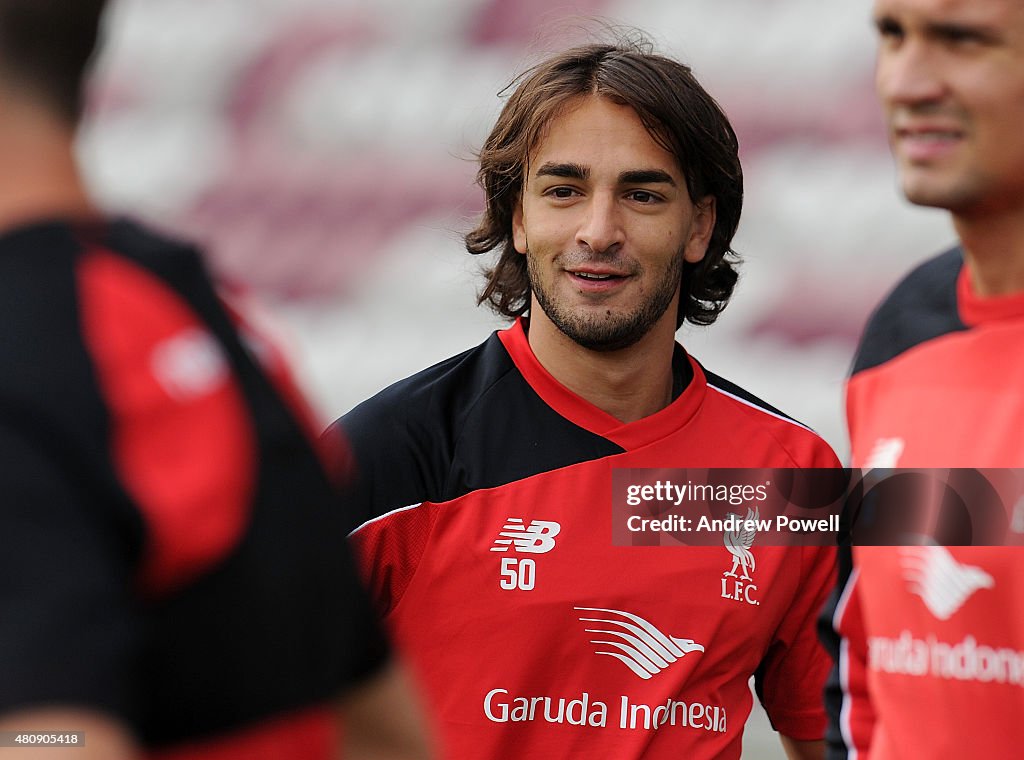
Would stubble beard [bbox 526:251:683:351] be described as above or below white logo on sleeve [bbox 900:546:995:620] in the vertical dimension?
above

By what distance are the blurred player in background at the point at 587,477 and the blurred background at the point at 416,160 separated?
2087 millimetres

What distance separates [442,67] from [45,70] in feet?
16.2

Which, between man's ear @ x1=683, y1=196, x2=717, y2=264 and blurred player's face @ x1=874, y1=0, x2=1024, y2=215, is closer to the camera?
blurred player's face @ x1=874, y1=0, x2=1024, y2=215

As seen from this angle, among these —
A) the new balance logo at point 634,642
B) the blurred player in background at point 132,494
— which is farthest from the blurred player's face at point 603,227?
the blurred player in background at point 132,494

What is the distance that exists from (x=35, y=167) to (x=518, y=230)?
86.0 inches

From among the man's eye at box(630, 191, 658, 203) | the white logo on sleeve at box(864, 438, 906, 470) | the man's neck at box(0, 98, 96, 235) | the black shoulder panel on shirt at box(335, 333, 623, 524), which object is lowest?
the black shoulder panel on shirt at box(335, 333, 623, 524)

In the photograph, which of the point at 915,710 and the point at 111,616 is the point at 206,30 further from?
the point at 111,616

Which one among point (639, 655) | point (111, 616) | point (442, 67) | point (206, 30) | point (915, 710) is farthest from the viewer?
point (206, 30)

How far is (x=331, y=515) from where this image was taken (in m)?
1.10

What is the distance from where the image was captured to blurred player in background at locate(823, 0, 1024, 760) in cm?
173

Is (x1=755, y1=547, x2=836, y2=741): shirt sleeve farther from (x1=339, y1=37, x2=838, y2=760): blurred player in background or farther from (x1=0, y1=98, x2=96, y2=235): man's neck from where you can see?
(x1=0, y1=98, x2=96, y2=235): man's neck

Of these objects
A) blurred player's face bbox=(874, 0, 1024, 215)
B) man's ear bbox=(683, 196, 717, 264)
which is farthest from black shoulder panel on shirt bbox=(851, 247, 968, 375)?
man's ear bbox=(683, 196, 717, 264)

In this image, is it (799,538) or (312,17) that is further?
(312,17)

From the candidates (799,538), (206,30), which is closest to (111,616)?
(799,538)
